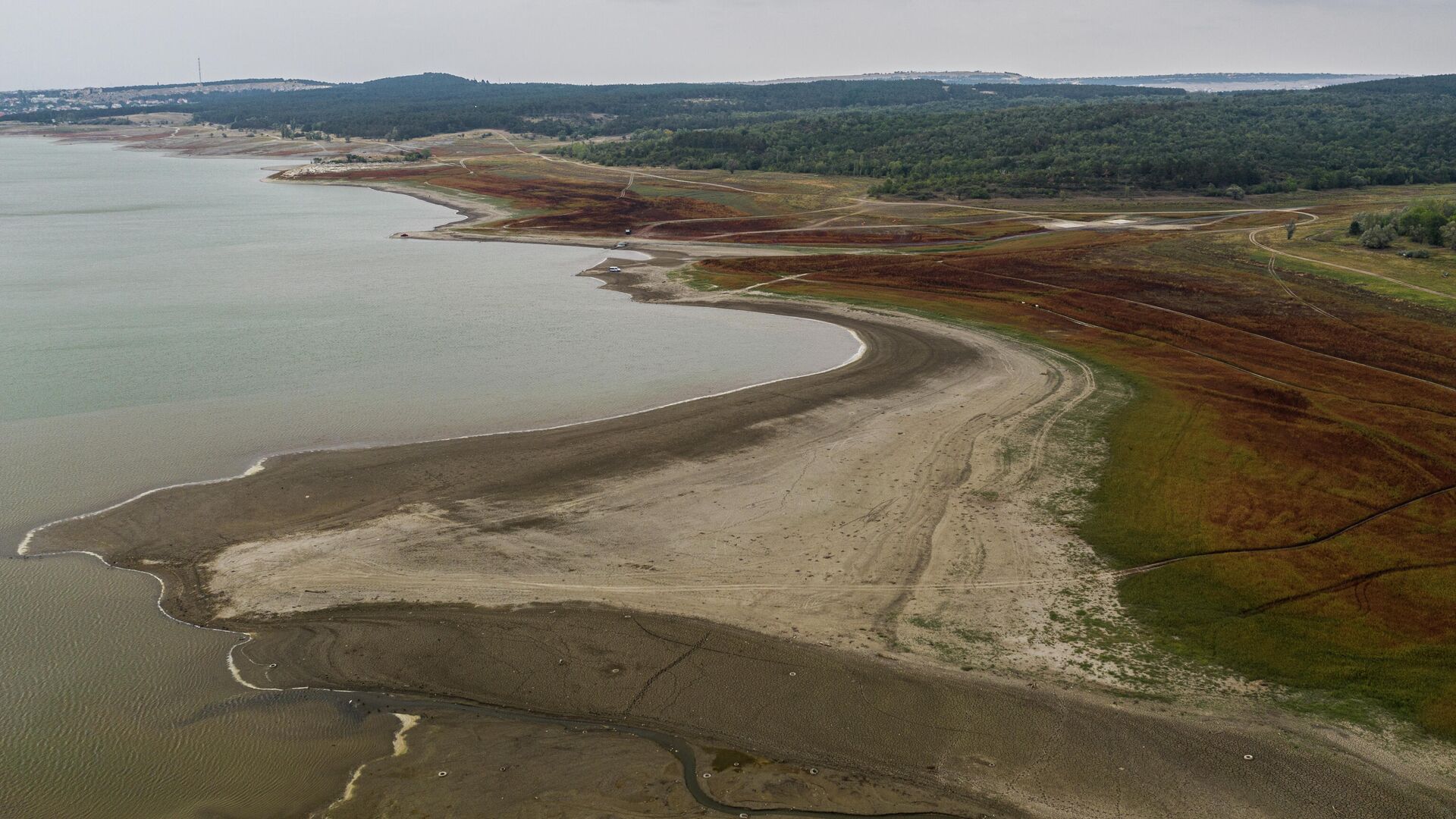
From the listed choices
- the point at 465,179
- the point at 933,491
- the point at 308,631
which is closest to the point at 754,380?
the point at 933,491

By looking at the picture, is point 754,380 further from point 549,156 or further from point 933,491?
point 549,156

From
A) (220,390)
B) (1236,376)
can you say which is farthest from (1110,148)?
(220,390)

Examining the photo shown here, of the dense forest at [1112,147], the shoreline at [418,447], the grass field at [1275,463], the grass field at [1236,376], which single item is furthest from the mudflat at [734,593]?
the dense forest at [1112,147]

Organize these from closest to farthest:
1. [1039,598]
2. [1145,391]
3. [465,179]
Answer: [1039,598]
[1145,391]
[465,179]

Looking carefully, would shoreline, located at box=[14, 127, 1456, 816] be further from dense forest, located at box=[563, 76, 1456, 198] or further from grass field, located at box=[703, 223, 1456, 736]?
dense forest, located at box=[563, 76, 1456, 198]

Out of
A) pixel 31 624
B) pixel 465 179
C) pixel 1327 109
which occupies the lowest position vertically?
pixel 31 624

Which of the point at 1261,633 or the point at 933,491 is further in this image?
the point at 933,491

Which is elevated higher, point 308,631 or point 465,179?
point 465,179

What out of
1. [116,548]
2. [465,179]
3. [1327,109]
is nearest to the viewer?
[116,548]
